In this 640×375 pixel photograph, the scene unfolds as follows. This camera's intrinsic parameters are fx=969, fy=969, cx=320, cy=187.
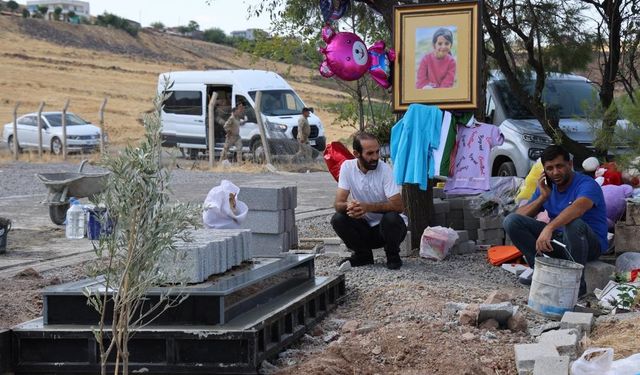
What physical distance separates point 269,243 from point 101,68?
5598 cm

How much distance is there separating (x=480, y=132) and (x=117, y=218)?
17.3 feet

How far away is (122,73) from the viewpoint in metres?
61.9

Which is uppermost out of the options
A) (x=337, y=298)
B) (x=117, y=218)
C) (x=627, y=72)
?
(x=627, y=72)

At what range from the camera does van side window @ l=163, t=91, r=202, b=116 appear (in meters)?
26.0

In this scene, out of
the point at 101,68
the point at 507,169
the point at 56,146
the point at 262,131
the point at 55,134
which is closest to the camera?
the point at 507,169

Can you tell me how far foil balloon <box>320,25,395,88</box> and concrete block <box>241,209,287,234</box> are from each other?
1.64m

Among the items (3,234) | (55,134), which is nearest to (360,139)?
(3,234)

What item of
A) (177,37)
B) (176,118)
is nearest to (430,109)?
(176,118)

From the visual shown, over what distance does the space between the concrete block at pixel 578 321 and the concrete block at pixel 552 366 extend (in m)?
1.18

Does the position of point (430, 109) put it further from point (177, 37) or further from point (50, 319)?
point (177, 37)

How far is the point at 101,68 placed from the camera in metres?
62.8

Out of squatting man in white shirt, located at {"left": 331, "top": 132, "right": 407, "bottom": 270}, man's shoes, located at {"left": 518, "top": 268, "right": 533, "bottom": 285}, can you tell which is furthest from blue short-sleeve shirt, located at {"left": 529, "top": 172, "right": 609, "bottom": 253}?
squatting man in white shirt, located at {"left": 331, "top": 132, "right": 407, "bottom": 270}

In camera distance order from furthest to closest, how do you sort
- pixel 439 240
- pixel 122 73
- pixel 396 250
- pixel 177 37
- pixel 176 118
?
pixel 177 37, pixel 122 73, pixel 176 118, pixel 439 240, pixel 396 250

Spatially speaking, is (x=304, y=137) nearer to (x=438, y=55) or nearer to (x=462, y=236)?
(x=462, y=236)
